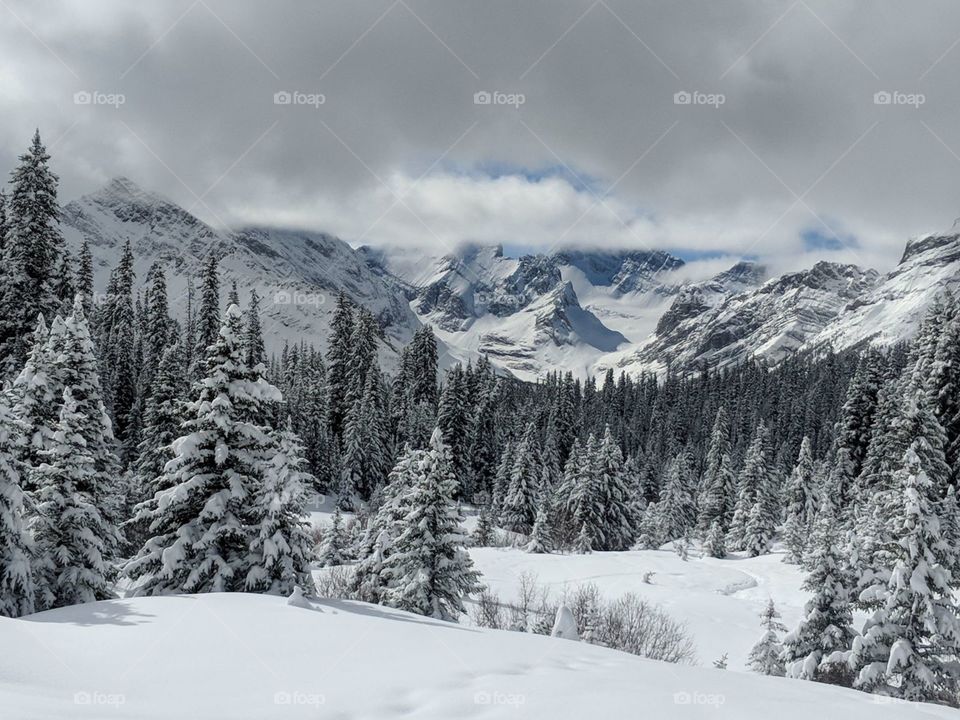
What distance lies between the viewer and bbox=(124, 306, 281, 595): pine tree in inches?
618

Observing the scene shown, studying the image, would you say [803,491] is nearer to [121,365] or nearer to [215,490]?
[215,490]

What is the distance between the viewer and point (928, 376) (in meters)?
37.6

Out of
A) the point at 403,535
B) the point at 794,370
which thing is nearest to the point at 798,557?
the point at 403,535

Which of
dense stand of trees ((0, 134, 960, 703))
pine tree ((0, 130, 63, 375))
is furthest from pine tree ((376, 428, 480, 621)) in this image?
pine tree ((0, 130, 63, 375))

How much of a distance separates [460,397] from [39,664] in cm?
5797

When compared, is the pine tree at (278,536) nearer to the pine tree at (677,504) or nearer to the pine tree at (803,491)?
the pine tree at (803,491)

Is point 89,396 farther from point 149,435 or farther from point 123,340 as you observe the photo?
point 123,340

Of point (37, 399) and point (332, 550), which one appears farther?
point (332, 550)

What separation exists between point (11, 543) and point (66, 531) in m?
3.30

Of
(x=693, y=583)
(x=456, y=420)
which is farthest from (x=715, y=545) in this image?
(x=456, y=420)

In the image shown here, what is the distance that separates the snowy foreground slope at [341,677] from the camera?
620 cm

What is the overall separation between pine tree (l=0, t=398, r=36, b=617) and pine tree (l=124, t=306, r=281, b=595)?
2599 millimetres

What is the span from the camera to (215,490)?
16438 mm

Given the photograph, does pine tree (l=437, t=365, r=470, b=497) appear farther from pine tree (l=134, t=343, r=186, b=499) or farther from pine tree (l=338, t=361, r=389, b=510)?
pine tree (l=134, t=343, r=186, b=499)
